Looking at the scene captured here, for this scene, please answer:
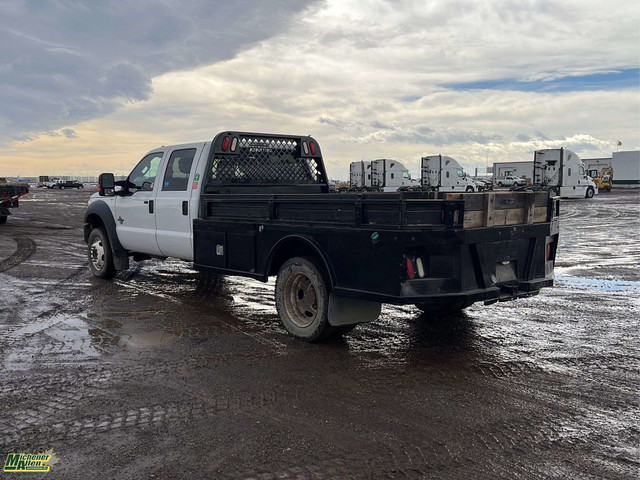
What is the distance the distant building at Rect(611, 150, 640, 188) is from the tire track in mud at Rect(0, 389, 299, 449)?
70.8m

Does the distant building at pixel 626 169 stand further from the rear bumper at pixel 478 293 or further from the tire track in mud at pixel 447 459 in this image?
the tire track in mud at pixel 447 459

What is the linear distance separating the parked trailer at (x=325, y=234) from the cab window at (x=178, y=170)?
2 centimetres

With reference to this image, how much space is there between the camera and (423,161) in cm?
4909

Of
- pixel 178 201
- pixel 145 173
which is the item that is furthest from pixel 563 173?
pixel 178 201

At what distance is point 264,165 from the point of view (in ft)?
27.9

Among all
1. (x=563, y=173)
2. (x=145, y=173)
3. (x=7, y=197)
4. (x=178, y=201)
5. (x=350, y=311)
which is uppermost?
(x=563, y=173)

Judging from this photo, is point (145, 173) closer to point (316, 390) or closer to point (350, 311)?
point (350, 311)

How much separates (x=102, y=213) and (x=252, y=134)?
334 centimetres

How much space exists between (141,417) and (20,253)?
1122 centimetres

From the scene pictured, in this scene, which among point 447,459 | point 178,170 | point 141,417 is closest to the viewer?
point 447,459

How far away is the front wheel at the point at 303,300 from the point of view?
239 inches

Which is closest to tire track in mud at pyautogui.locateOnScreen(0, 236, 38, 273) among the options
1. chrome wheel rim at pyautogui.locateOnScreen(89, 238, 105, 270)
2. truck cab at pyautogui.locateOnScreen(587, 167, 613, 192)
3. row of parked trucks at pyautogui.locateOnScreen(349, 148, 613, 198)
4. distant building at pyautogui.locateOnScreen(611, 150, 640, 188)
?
chrome wheel rim at pyautogui.locateOnScreen(89, 238, 105, 270)

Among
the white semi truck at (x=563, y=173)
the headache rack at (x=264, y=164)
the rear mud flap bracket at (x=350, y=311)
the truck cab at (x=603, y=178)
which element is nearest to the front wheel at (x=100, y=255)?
the headache rack at (x=264, y=164)

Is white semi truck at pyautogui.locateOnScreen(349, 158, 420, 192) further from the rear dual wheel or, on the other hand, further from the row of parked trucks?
the rear dual wheel
